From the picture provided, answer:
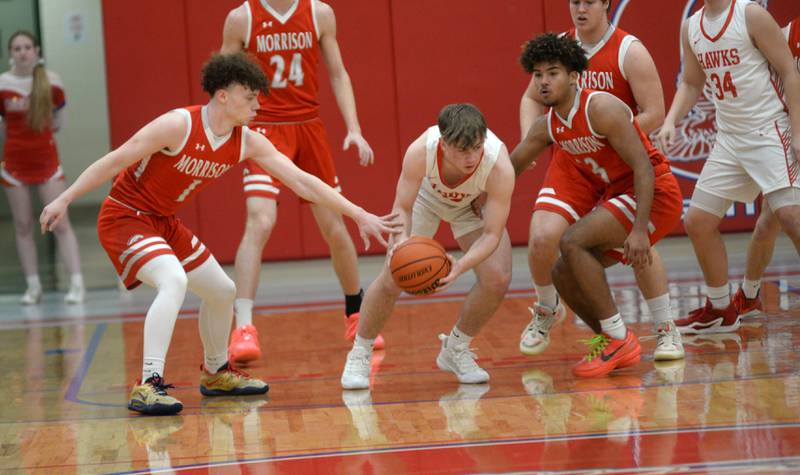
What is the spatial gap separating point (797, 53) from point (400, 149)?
151 inches

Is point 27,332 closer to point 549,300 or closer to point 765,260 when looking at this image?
point 549,300

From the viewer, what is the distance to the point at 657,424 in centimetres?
395

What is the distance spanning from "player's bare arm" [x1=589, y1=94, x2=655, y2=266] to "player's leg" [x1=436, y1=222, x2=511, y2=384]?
54 cm

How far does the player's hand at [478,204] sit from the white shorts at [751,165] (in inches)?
53.3

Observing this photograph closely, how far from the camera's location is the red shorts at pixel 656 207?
489cm

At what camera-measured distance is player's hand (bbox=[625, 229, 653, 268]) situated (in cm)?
469

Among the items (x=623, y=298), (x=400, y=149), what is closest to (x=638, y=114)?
(x=623, y=298)

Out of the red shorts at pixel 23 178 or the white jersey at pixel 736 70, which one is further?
the red shorts at pixel 23 178

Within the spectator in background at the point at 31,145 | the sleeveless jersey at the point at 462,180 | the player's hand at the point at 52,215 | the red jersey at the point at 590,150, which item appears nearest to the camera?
the player's hand at the point at 52,215

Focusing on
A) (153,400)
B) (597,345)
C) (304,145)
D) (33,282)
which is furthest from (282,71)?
(33,282)

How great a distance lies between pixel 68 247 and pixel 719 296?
16.2ft

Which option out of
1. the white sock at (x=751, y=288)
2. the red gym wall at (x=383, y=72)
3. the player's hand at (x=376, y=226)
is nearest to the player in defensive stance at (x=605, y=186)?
the player's hand at (x=376, y=226)

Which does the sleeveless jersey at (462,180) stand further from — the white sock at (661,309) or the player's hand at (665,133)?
the player's hand at (665,133)

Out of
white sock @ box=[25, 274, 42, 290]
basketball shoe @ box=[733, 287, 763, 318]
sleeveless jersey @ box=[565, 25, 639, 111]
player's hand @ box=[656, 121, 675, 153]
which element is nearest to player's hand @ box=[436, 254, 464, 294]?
sleeveless jersey @ box=[565, 25, 639, 111]
